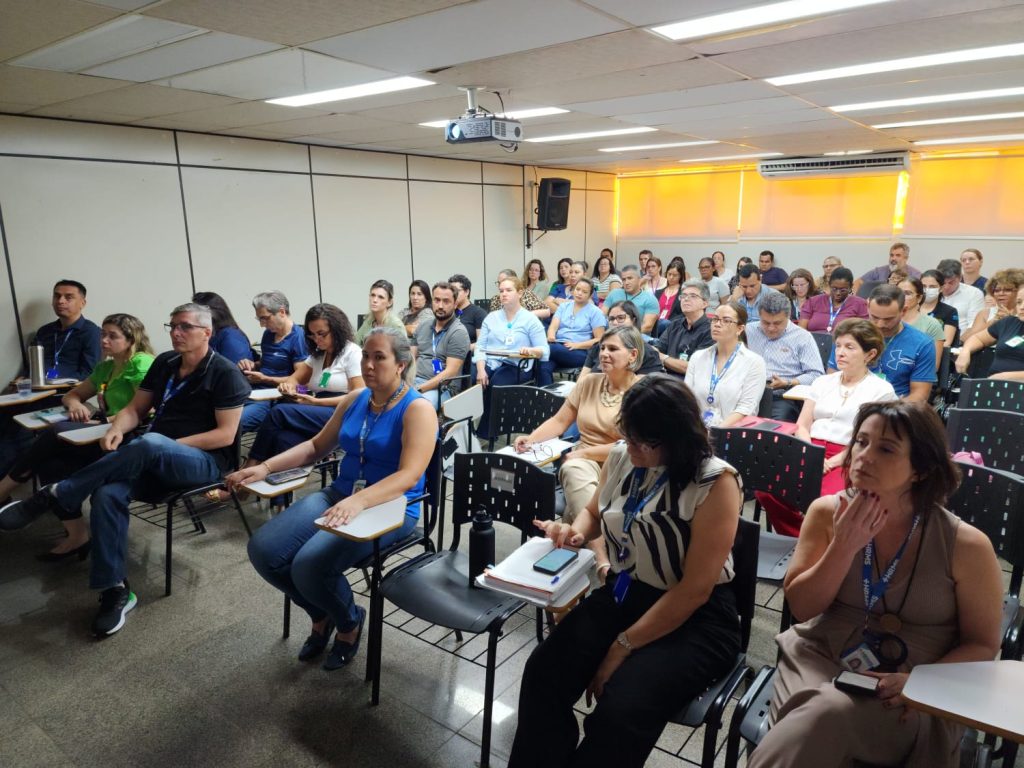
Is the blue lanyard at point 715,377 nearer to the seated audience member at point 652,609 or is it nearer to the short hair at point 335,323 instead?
the seated audience member at point 652,609

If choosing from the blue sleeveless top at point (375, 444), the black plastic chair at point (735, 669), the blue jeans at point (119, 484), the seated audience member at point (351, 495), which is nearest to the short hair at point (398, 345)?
the seated audience member at point (351, 495)

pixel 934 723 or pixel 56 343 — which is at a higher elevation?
pixel 56 343

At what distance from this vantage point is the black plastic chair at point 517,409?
3.70 metres

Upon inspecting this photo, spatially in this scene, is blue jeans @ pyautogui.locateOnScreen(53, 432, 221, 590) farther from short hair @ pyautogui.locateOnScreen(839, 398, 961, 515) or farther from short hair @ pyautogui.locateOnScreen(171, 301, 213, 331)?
short hair @ pyautogui.locateOnScreen(839, 398, 961, 515)

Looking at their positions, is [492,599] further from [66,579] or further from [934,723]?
[66,579]

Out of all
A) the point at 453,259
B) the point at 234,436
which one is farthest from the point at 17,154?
the point at 453,259

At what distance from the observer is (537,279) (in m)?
9.41

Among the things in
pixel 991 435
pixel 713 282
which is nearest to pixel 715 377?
pixel 991 435

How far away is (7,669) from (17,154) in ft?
14.5

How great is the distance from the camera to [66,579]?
352 cm

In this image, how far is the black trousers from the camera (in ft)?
5.57

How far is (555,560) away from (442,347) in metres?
3.67

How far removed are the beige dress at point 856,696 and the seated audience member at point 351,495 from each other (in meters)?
1.56

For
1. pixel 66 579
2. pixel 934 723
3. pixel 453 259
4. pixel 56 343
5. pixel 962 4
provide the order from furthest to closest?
pixel 453 259, pixel 56 343, pixel 66 579, pixel 962 4, pixel 934 723
